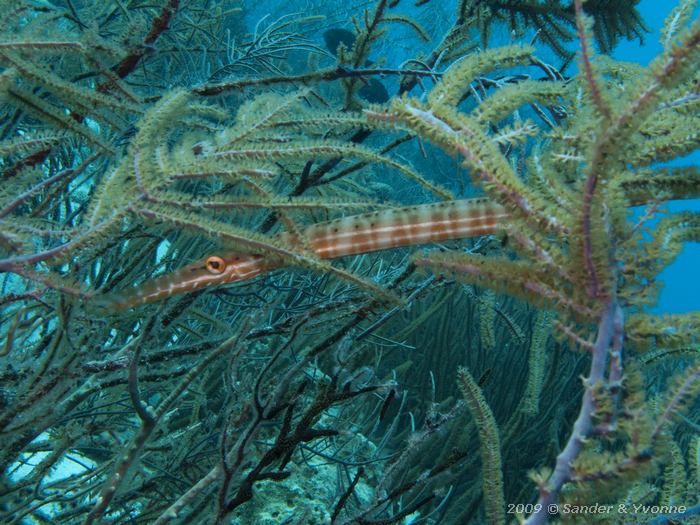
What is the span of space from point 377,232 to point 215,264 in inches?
30.1

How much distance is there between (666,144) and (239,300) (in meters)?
4.21

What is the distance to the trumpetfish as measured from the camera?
2.16 meters

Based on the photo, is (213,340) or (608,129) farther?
(213,340)

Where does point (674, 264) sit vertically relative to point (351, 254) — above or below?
above

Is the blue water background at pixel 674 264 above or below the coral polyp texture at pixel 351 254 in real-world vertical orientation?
above

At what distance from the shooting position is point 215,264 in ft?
7.02

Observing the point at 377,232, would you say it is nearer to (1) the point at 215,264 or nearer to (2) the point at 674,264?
(1) the point at 215,264

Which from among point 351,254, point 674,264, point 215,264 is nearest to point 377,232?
point 351,254

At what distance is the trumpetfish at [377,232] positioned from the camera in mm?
2162

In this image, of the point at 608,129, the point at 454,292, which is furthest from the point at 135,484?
the point at 454,292

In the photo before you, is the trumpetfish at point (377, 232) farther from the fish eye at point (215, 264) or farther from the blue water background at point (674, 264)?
the blue water background at point (674, 264)

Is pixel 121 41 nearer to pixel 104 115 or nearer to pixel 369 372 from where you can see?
pixel 104 115

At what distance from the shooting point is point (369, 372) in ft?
6.36

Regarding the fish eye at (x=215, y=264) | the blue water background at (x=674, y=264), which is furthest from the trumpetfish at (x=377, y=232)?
the blue water background at (x=674, y=264)
